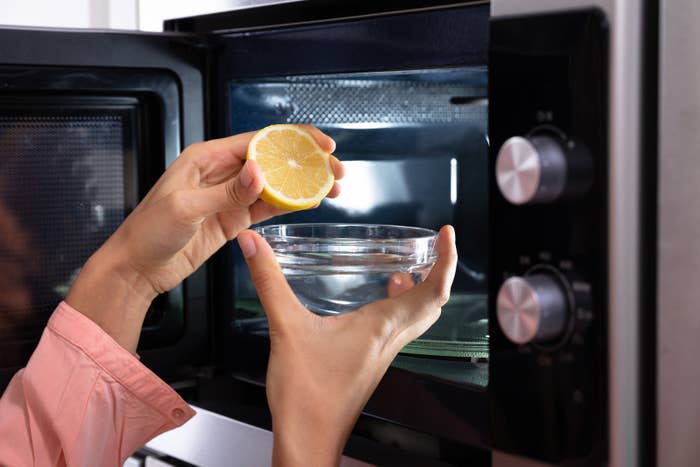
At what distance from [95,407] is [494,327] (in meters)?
0.46

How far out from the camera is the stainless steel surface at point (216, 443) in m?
1.00

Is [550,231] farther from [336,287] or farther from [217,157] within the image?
[217,157]

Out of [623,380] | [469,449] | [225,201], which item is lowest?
[469,449]

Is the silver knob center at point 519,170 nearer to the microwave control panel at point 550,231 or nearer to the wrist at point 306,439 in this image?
the microwave control panel at point 550,231

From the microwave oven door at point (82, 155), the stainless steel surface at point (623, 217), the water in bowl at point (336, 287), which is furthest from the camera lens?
the microwave oven door at point (82, 155)

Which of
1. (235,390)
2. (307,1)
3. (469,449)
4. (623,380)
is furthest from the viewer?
(235,390)

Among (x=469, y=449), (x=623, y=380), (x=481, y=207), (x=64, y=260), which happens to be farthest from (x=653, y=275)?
(x=64, y=260)

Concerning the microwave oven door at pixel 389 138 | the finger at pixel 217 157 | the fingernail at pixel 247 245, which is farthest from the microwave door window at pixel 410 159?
the fingernail at pixel 247 245

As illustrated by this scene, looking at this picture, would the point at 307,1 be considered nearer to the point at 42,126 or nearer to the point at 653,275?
the point at 42,126

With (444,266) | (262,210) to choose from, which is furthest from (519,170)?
(262,210)

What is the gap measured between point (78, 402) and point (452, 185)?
1.39ft

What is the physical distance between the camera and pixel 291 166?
0.89 meters

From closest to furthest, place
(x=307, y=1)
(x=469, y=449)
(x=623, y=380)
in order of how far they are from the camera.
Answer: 1. (x=623, y=380)
2. (x=469, y=449)
3. (x=307, y=1)

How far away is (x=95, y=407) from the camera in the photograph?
0.94 metres
